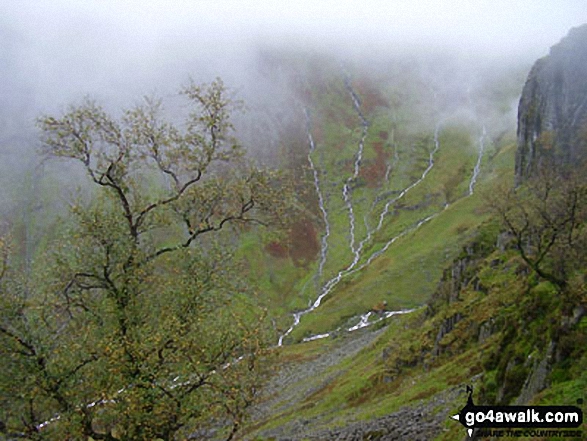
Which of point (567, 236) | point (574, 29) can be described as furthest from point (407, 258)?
point (567, 236)

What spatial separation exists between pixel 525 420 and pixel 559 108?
67333 mm

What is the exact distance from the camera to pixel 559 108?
7681 centimetres

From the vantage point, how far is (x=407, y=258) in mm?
191500

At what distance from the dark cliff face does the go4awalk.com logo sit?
4820 centimetres

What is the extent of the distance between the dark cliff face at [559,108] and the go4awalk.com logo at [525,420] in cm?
4820

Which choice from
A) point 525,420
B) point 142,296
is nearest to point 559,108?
point 525,420

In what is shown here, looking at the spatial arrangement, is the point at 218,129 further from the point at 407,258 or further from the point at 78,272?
the point at 407,258

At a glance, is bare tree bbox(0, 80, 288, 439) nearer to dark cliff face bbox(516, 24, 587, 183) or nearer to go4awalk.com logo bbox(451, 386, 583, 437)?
go4awalk.com logo bbox(451, 386, 583, 437)

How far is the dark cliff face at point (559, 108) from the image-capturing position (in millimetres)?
69681

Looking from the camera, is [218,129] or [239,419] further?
[218,129]

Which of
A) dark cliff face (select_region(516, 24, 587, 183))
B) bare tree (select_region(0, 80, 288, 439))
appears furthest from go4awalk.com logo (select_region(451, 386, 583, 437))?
dark cliff face (select_region(516, 24, 587, 183))

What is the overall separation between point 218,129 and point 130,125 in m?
3.88

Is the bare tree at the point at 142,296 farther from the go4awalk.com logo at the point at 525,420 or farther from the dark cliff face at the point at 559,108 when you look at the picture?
the dark cliff face at the point at 559,108

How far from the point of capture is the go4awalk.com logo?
1855 centimetres
